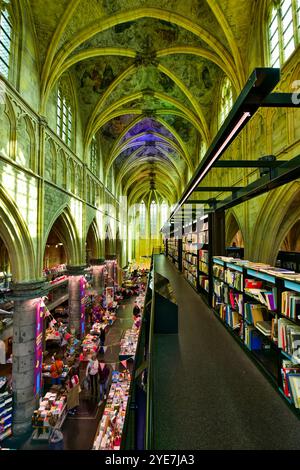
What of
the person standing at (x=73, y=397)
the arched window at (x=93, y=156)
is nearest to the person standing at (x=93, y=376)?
the person standing at (x=73, y=397)

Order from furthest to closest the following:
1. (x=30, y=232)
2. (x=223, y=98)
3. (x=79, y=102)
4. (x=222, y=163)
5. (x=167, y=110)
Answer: (x=167, y=110) → (x=79, y=102) → (x=223, y=98) → (x=30, y=232) → (x=222, y=163)

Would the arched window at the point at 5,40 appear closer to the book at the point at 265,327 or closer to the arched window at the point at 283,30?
the arched window at the point at 283,30

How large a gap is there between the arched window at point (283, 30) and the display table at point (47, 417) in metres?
12.4

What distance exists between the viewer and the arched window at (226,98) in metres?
11.5

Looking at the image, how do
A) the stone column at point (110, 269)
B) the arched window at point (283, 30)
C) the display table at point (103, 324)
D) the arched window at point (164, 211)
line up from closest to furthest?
the arched window at point (283, 30) < the display table at point (103, 324) < the stone column at point (110, 269) < the arched window at point (164, 211)

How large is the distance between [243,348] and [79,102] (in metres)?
14.7

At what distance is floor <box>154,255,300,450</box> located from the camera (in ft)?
7.90

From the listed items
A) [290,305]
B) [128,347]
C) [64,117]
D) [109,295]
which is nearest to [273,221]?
[290,305]

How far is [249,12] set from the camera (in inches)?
335

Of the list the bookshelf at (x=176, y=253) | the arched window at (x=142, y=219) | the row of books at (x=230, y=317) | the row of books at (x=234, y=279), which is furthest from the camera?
the arched window at (x=142, y=219)

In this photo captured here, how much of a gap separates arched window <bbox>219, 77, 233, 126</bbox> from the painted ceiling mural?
3.44 feet

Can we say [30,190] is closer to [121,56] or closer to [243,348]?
[243,348]
